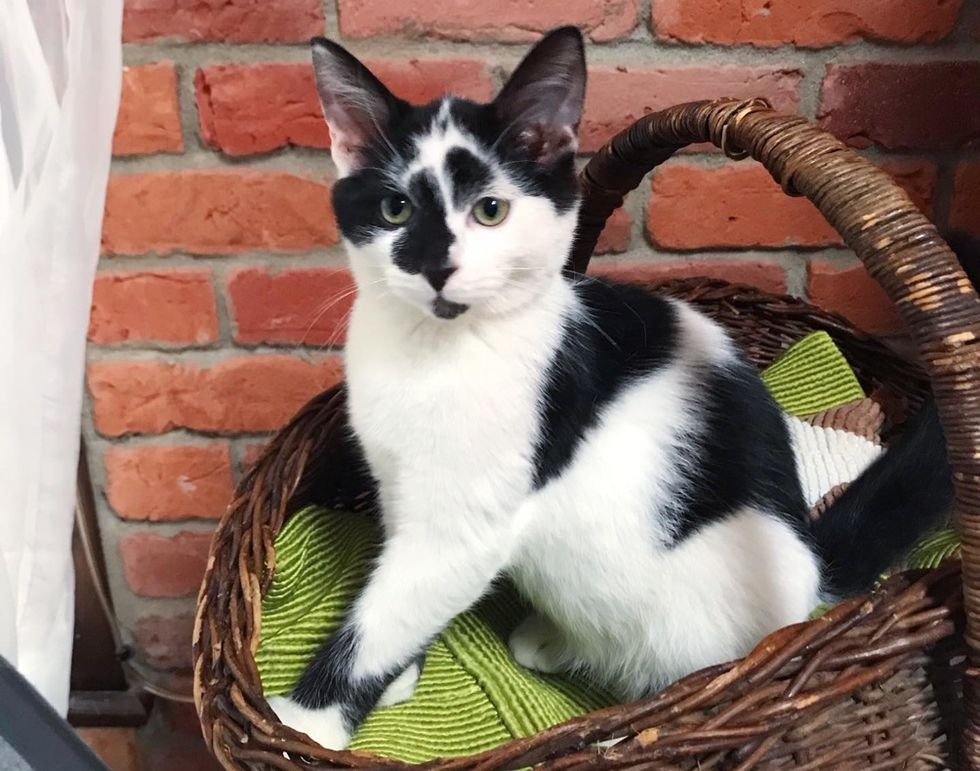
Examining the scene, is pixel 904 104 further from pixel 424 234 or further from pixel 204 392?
pixel 204 392

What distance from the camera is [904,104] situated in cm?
96

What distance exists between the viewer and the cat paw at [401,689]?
0.71 metres

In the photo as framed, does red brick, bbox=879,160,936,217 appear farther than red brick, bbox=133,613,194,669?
No

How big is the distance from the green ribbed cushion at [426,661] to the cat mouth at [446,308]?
289 millimetres

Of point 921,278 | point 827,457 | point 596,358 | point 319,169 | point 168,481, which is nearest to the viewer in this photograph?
point 921,278

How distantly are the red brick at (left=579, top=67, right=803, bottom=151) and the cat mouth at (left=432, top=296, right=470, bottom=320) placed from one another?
0.44m

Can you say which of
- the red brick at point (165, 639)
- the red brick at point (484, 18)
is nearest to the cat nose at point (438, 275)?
the red brick at point (484, 18)

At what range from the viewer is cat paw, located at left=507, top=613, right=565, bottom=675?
78cm

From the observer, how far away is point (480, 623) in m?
0.81

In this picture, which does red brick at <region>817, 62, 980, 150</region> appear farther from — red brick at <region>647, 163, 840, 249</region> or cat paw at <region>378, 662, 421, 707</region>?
cat paw at <region>378, 662, 421, 707</region>

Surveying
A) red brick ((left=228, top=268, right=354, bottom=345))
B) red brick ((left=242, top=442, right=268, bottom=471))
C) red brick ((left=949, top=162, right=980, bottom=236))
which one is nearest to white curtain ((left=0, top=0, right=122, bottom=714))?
red brick ((left=228, top=268, right=354, bottom=345))

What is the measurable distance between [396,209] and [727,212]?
1.66ft

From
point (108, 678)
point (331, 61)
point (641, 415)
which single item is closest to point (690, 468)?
point (641, 415)

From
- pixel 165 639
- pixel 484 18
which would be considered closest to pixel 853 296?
pixel 484 18
